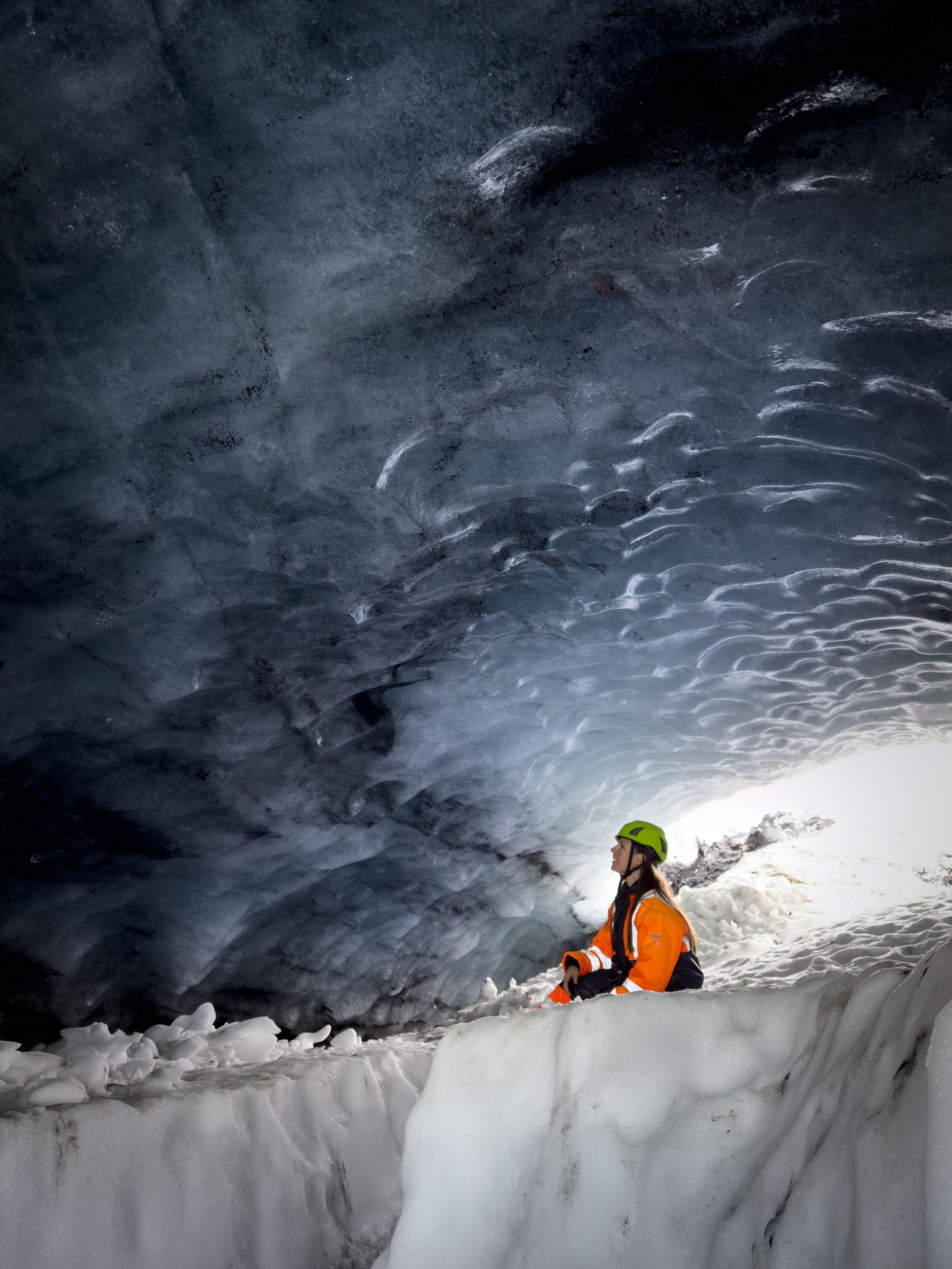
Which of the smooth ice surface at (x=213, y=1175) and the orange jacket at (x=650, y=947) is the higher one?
the orange jacket at (x=650, y=947)

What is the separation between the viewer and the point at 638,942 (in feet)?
10.7

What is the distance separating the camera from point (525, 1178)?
1962mm

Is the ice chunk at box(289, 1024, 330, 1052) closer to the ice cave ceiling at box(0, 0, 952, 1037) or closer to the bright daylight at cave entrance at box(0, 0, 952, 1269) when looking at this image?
Answer: the bright daylight at cave entrance at box(0, 0, 952, 1269)

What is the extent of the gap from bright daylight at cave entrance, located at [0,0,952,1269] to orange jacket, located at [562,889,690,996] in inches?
0.6

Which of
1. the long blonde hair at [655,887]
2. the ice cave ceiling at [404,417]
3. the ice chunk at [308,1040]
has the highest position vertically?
the ice cave ceiling at [404,417]

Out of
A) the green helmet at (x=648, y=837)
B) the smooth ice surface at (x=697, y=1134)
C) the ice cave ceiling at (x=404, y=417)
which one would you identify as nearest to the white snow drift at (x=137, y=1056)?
the ice cave ceiling at (x=404, y=417)

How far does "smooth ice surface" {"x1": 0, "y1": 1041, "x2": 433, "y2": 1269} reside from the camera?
227 cm

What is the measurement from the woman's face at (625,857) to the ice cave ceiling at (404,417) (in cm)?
157

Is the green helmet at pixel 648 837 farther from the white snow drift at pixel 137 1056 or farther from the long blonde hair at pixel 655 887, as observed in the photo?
the white snow drift at pixel 137 1056

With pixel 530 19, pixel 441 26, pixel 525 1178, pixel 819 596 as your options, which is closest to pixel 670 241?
pixel 530 19

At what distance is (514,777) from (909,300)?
4.26m

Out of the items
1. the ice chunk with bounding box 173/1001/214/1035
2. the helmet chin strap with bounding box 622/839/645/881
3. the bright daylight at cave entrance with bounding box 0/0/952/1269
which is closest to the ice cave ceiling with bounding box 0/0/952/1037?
the bright daylight at cave entrance with bounding box 0/0/952/1269

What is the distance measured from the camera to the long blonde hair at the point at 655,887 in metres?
3.40

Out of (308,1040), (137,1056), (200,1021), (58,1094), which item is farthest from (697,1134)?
(200,1021)
